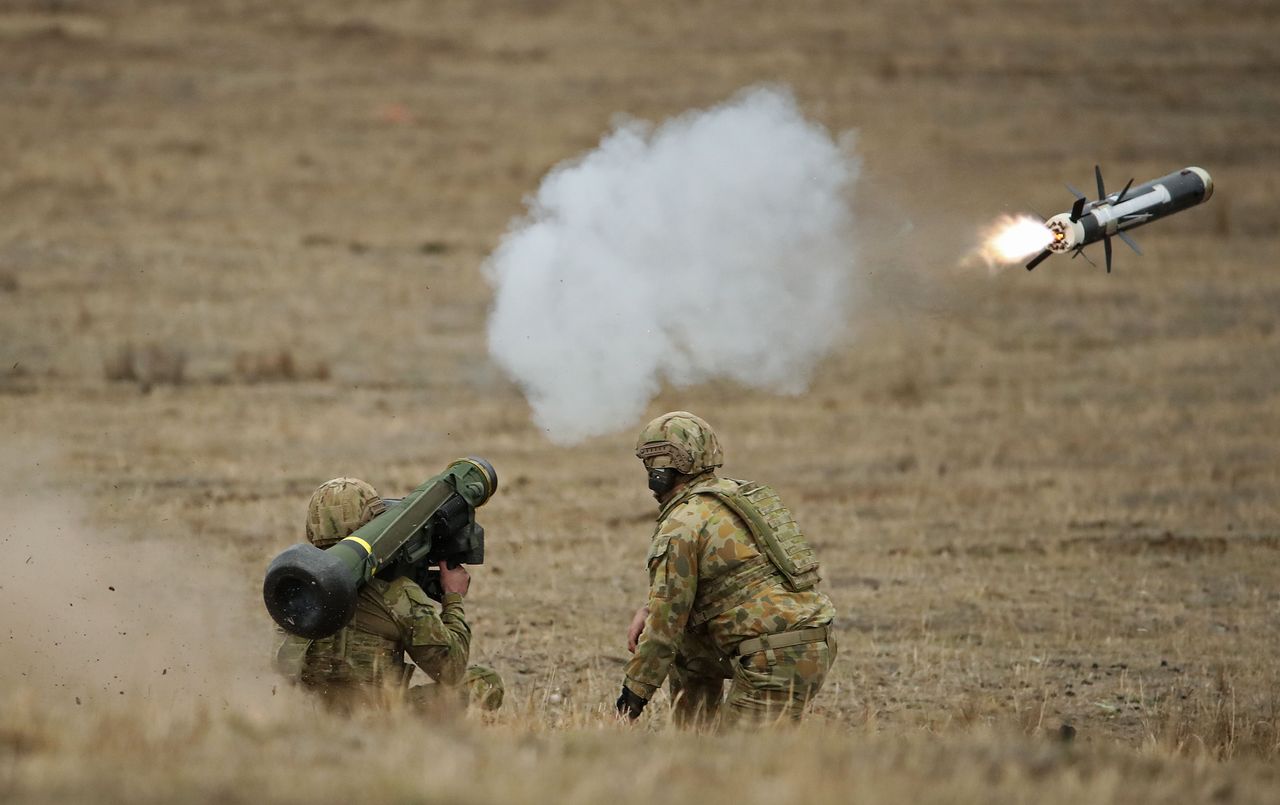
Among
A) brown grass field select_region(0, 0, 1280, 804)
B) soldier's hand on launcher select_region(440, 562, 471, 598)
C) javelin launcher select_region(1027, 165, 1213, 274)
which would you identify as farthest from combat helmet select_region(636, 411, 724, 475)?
javelin launcher select_region(1027, 165, 1213, 274)

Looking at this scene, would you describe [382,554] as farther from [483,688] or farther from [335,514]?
[483,688]

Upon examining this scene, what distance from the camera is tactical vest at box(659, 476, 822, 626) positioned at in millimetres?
8312

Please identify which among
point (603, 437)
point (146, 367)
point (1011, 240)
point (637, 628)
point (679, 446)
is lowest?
point (637, 628)

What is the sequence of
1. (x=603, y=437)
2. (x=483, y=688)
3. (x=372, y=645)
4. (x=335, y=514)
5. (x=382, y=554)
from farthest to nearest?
(x=603, y=437) → (x=483, y=688) → (x=335, y=514) → (x=372, y=645) → (x=382, y=554)

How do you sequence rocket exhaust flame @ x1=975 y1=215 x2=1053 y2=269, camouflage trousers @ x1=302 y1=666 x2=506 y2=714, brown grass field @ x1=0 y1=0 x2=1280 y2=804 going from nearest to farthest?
brown grass field @ x1=0 y1=0 x2=1280 y2=804 → camouflage trousers @ x1=302 y1=666 x2=506 y2=714 → rocket exhaust flame @ x1=975 y1=215 x2=1053 y2=269

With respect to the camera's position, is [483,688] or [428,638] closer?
[428,638]

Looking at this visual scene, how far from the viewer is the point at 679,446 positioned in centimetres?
852

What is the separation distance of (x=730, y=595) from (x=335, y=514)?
6.84 feet

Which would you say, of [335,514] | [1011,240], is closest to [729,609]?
[335,514]

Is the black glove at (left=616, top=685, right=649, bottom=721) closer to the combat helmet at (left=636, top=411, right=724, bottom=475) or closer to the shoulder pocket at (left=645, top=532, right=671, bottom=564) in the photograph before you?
the shoulder pocket at (left=645, top=532, right=671, bottom=564)

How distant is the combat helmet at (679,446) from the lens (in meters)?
8.52

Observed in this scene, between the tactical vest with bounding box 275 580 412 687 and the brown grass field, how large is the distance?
208mm

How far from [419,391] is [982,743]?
14692 mm

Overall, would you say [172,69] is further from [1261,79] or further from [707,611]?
[707,611]
